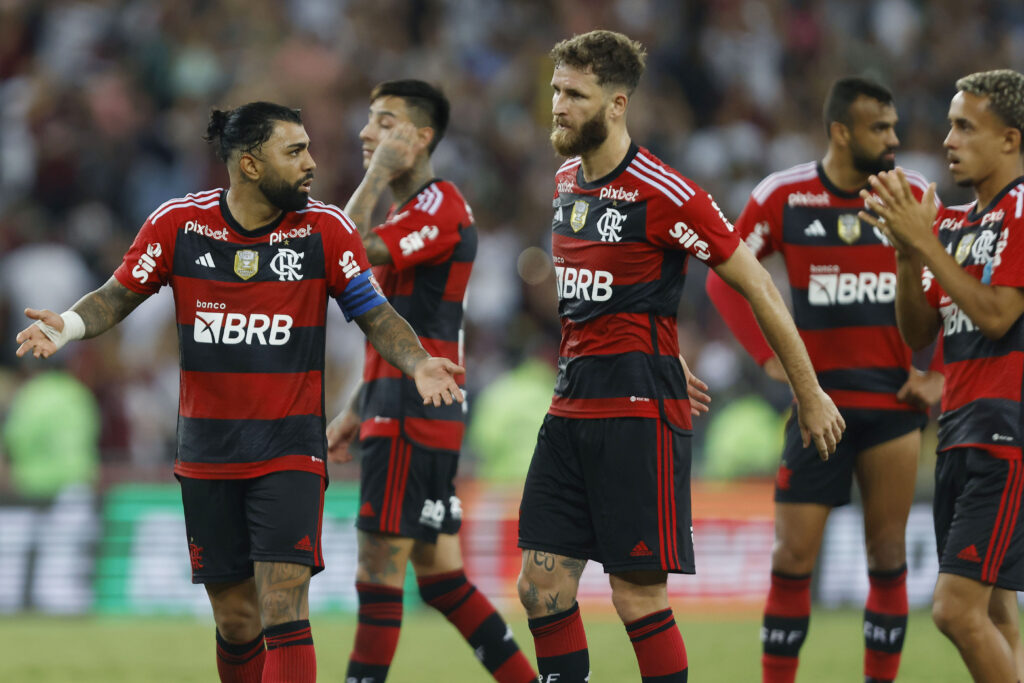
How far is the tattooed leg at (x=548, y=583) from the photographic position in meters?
5.96

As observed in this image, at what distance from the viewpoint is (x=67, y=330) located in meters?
5.93

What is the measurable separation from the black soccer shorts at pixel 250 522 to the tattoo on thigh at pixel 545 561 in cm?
89

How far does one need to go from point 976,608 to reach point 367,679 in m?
2.84

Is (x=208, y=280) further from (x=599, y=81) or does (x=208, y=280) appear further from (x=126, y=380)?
(x=126, y=380)

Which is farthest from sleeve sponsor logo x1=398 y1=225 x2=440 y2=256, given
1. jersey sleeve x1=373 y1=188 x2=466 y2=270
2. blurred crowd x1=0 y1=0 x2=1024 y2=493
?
blurred crowd x1=0 y1=0 x2=1024 y2=493

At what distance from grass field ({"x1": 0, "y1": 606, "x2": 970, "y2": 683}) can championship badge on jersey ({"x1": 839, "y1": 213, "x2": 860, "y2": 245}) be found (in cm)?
293

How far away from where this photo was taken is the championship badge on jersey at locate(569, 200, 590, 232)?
6.10 metres

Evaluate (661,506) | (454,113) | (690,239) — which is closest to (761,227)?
(690,239)

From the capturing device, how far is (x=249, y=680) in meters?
6.27

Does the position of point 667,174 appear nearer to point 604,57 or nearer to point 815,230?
point 604,57

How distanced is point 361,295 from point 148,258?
35.1 inches

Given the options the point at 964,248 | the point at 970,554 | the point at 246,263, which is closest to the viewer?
the point at 970,554

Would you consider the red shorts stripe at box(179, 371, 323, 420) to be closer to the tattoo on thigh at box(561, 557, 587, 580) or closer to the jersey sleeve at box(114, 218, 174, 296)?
the jersey sleeve at box(114, 218, 174, 296)

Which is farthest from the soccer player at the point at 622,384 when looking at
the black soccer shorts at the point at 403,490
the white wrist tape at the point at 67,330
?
the white wrist tape at the point at 67,330
